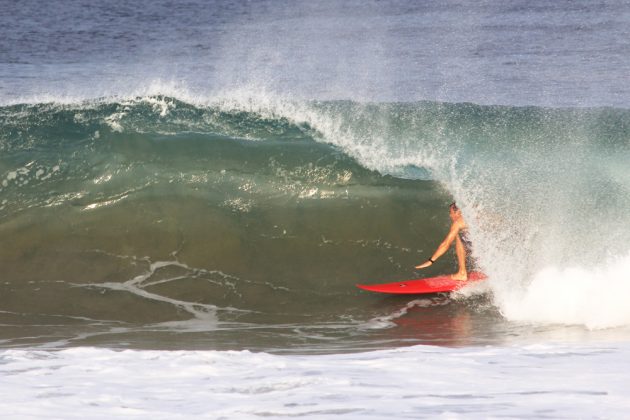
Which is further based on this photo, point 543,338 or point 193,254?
point 193,254

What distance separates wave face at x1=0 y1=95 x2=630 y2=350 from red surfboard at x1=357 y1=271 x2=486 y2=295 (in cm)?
13

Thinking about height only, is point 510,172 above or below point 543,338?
above

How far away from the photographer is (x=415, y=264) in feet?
37.0

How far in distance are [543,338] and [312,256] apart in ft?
12.5

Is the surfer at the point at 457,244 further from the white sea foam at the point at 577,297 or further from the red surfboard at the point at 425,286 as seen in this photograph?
the white sea foam at the point at 577,297

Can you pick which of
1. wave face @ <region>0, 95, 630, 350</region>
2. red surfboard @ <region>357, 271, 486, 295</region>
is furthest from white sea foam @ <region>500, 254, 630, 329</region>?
red surfboard @ <region>357, 271, 486, 295</region>

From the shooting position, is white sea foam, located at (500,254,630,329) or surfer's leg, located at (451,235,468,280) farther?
surfer's leg, located at (451,235,468,280)

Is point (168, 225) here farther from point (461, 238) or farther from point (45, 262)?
point (461, 238)

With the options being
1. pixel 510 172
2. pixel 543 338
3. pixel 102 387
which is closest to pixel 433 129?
pixel 510 172

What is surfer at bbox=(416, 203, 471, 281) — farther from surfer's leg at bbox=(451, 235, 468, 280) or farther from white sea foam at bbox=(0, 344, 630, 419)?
white sea foam at bbox=(0, 344, 630, 419)

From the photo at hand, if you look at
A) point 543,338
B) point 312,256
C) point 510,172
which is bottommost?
point 543,338

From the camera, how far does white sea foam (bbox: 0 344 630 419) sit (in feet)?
19.8

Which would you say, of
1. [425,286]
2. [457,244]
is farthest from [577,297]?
[425,286]

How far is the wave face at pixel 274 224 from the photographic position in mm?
9664
